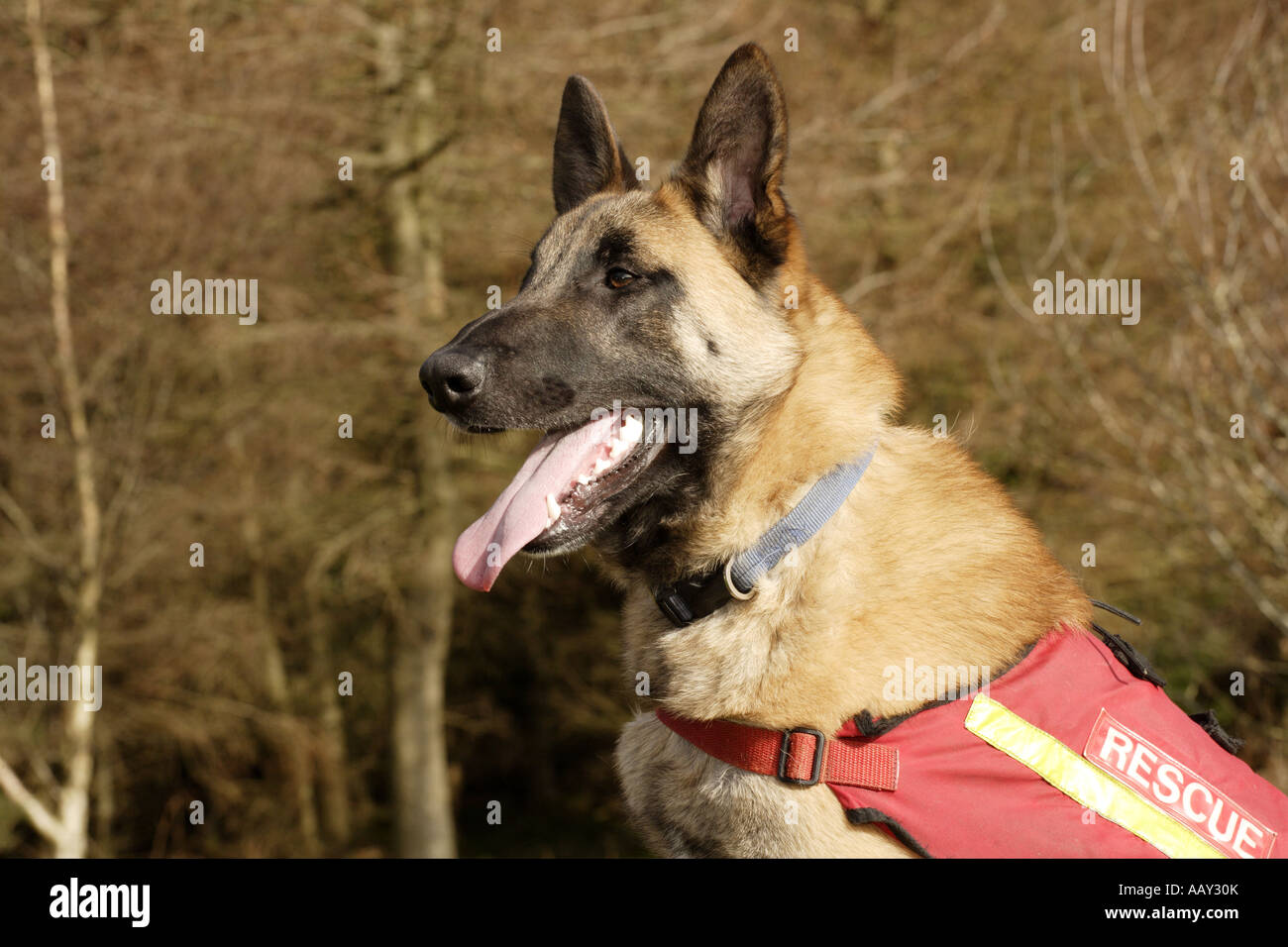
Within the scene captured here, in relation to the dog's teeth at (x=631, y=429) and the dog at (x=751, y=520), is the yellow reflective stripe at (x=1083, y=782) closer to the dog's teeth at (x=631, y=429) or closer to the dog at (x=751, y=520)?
the dog at (x=751, y=520)

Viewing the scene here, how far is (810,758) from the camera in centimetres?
236

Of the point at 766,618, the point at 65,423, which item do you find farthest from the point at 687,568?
the point at 65,423

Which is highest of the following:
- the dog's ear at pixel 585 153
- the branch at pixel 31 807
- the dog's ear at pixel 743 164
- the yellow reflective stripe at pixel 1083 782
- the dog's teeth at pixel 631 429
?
the dog's ear at pixel 585 153

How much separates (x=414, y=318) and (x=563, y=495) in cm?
707

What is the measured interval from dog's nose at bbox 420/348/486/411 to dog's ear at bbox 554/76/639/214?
977mm

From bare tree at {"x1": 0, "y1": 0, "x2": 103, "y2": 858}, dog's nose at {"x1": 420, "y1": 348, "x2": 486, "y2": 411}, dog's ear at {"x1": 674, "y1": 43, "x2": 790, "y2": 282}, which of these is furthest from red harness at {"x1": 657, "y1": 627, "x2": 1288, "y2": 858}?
bare tree at {"x1": 0, "y1": 0, "x2": 103, "y2": 858}

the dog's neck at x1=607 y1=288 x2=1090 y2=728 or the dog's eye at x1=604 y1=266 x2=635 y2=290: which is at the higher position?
the dog's eye at x1=604 y1=266 x2=635 y2=290

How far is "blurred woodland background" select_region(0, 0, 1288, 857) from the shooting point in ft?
22.6

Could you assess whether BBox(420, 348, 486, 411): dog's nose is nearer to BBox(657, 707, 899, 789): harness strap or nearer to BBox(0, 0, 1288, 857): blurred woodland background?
BBox(657, 707, 899, 789): harness strap

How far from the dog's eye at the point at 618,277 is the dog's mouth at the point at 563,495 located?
40 cm

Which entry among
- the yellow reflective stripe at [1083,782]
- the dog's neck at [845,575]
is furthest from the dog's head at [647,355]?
the yellow reflective stripe at [1083,782]

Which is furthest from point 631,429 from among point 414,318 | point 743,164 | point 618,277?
point 414,318

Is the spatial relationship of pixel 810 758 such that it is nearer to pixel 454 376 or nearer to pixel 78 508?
pixel 454 376

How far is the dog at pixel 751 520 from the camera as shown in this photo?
2.42m
